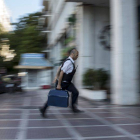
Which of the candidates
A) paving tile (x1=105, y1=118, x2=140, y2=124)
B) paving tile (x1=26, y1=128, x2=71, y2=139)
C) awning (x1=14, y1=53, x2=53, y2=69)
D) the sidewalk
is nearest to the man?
the sidewalk

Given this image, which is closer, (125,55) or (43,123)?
(43,123)

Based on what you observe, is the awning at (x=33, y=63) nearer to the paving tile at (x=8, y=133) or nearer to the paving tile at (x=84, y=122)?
the paving tile at (x=84, y=122)

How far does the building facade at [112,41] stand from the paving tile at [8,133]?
4637 mm

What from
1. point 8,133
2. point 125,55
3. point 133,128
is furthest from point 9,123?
point 125,55

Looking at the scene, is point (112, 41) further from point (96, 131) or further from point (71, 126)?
point (96, 131)

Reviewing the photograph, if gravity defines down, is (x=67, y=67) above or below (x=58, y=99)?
above

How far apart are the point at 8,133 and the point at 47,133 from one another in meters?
0.73

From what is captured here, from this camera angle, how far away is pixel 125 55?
28.9 feet

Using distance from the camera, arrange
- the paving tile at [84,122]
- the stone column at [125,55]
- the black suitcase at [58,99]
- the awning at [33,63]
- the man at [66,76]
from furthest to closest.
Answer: the awning at [33,63] < the stone column at [125,55] < the man at [66,76] < the black suitcase at [58,99] < the paving tile at [84,122]

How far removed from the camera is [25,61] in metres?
22.2

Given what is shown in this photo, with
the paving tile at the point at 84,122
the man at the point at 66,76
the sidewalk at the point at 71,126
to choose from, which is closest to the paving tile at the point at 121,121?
the sidewalk at the point at 71,126

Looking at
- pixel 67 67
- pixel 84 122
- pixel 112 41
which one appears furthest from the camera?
pixel 112 41

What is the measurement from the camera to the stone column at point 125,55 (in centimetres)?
881

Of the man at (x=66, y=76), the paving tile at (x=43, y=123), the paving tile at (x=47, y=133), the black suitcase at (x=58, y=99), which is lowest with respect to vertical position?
the paving tile at (x=43, y=123)
